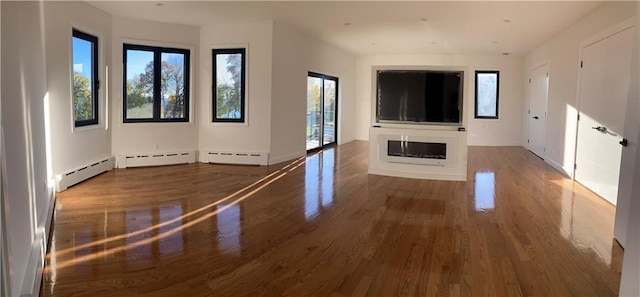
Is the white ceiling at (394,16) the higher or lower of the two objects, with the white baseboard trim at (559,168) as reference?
higher

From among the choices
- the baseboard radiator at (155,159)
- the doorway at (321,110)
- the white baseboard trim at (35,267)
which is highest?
the doorway at (321,110)

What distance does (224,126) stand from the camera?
26.9 feet

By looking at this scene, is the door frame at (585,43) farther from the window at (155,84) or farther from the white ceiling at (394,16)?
the window at (155,84)

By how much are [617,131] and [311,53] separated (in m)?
5.89

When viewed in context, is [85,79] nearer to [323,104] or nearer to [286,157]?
[286,157]

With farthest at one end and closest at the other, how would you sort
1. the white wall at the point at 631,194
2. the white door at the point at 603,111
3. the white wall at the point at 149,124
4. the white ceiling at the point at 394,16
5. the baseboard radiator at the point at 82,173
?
the white wall at the point at 149,124 → the white ceiling at the point at 394,16 → the baseboard radiator at the point at 82,173 → the white door at the point at 603,111 → the white wall at the point at 631,194

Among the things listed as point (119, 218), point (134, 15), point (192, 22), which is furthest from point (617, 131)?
point (134, 15)

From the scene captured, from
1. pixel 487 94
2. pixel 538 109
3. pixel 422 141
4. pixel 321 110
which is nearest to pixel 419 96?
pixel 422 141

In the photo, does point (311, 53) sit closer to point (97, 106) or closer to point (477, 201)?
point (97, 106)

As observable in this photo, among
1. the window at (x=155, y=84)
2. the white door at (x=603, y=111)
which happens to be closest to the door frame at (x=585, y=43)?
the white door at (x=603, y=111)

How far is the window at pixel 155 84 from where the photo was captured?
7.62 metres

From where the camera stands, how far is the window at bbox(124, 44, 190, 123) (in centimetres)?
762

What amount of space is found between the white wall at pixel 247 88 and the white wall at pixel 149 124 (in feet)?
0.54

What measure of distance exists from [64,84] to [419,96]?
204 inches
